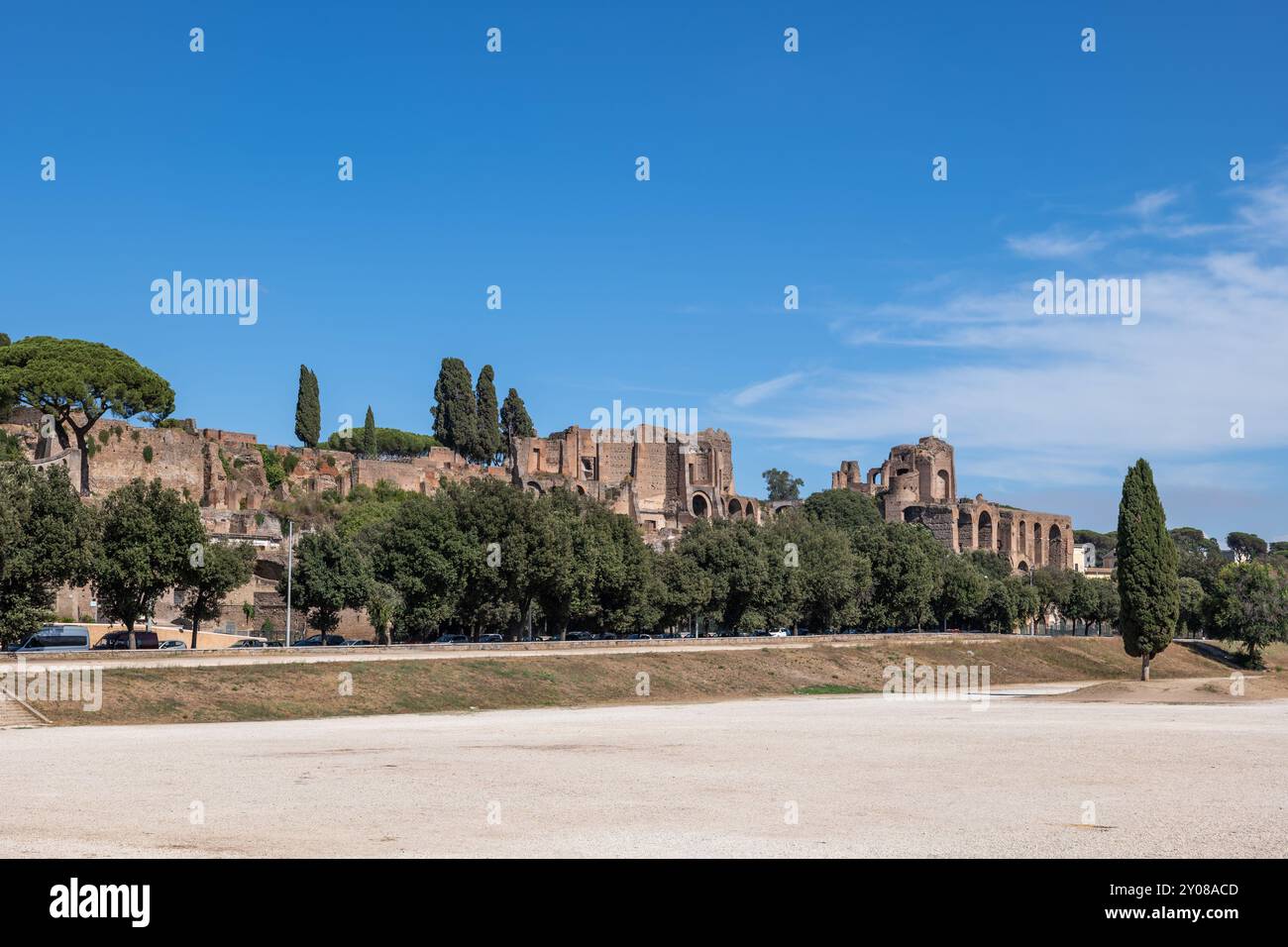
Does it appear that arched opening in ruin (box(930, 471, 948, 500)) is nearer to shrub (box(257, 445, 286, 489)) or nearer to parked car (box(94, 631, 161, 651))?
shrub (box(257, 445, 286, 489))

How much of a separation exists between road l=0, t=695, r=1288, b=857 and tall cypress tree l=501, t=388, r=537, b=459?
348ft

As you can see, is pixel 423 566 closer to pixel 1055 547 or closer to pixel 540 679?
pixel 540 679

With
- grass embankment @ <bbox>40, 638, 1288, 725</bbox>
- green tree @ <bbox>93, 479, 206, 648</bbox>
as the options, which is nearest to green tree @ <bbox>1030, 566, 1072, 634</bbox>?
grass embankment @ <bbox>40, 638, 1288, 725</bbox>

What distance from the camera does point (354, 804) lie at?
18.6 meters

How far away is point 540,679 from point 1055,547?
13713 centimetres

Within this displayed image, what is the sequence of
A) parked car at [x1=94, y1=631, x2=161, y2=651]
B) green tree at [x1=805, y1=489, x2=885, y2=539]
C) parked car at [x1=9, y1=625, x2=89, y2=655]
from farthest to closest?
green tree at [x1=805, y1=489, x2=885, y2=539] < parked car at [x1=94, y1=631, x2=161, y2=651] < parked car at [x1=9, y1=625, x2=89, y2=655]

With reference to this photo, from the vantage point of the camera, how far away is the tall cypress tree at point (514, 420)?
464ft

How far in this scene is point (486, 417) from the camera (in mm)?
132750

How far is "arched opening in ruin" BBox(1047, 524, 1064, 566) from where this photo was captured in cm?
17312

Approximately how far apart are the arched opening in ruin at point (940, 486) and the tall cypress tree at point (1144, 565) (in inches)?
4348

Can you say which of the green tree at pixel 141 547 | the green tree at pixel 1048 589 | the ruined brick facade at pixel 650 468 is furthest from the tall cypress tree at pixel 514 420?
the green tree at pixel 141 547
